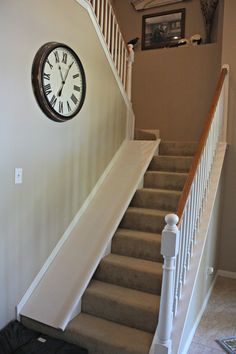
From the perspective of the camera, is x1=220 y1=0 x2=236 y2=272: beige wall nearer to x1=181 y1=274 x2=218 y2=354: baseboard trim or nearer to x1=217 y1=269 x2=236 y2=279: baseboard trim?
x1=217 y1=269 x2=236 y2=279: baseboard trim

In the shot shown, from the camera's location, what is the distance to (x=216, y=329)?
9.29 ft

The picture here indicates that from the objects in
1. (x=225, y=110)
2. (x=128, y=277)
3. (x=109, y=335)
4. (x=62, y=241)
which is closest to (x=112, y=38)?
(x=225, y=110)

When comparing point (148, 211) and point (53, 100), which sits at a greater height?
point (53, 100)

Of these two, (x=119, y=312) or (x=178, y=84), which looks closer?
(x=119, y=312)

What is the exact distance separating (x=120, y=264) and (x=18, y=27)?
7.14 feet

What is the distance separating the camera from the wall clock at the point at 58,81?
2.60m

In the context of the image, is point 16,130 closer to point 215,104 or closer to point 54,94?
point 54,94

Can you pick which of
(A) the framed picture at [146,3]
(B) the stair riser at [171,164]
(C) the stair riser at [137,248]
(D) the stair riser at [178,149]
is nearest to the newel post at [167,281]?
(C) the stair riser at [137,248]

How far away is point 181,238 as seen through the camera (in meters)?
2.22

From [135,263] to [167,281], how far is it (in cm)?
90

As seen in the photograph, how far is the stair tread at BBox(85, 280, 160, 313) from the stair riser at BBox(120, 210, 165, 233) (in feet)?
2.39

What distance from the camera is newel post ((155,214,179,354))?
1.97m

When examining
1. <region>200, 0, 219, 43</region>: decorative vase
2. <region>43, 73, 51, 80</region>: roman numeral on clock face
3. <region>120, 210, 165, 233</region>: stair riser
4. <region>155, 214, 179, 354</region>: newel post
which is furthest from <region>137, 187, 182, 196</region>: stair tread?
<region>200, 0, 219, 43</region>: decorative vase

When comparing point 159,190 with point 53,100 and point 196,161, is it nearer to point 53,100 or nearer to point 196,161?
point 196,161
